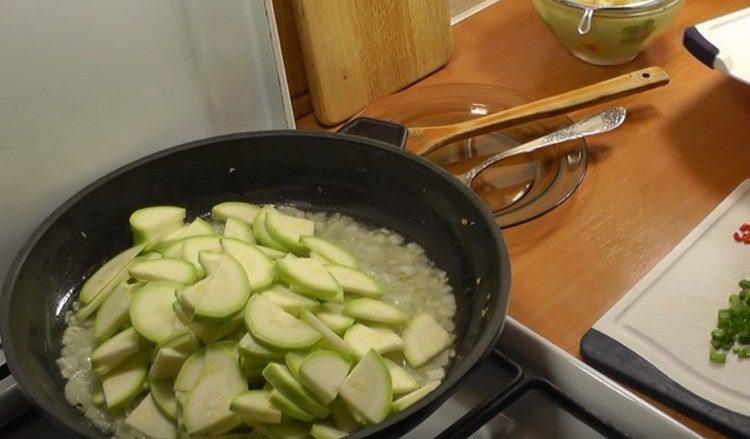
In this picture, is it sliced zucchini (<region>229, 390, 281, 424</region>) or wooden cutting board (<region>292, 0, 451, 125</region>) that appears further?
wooden cutting board (<region>292, 0, 451, 125</region>)

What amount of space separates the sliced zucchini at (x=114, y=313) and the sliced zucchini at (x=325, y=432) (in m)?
0.18

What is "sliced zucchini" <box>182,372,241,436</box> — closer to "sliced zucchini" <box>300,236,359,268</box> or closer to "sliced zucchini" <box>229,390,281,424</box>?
"sliced zucchini" <box>229,390,281,424</box>

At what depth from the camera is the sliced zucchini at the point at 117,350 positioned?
2.06 feet

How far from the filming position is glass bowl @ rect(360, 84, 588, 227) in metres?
0.88

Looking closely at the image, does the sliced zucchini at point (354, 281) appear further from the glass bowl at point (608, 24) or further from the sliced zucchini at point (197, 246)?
the glass bowl at point (608, 24)

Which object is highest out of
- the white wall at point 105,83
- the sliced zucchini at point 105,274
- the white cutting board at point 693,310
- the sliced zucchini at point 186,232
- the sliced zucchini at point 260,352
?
the white wall at point 105,83

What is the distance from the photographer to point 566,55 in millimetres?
Result: 1125

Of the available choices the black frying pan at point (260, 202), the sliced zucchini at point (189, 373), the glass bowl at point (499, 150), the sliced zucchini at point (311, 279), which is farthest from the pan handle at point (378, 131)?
the sliced zucchini at point (189, 373)

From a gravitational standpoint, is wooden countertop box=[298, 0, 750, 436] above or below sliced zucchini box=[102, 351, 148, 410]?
below

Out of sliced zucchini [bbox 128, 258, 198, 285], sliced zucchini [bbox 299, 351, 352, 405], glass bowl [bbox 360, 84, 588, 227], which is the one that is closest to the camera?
sliced zucchini [bbox 299, 351, 352, 405]

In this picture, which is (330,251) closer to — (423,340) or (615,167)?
(423,340)

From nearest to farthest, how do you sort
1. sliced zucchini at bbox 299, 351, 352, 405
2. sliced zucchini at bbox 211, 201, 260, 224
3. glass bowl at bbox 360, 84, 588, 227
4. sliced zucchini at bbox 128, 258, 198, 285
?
sliced zucchini at bbox 299, 351, 352, 405 < sliced zucchini at bbox 128, 258, 198, 285 < sliced zucchini at bbox 211, 201, 260, 224 < glass bowl at bbox 360, 84, 588, 227

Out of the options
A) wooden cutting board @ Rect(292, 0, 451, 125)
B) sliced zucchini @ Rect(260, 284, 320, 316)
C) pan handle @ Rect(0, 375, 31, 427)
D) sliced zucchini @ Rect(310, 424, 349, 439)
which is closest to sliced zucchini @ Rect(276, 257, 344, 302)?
sliced zucchini @ Rect(260, 284, 320, 316)

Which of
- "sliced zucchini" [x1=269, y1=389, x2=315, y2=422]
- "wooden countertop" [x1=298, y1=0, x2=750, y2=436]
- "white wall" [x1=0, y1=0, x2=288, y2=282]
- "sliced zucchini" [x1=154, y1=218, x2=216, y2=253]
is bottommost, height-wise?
"wooden countertop" [x1=298, y1=0, x2=750, y2=436]
